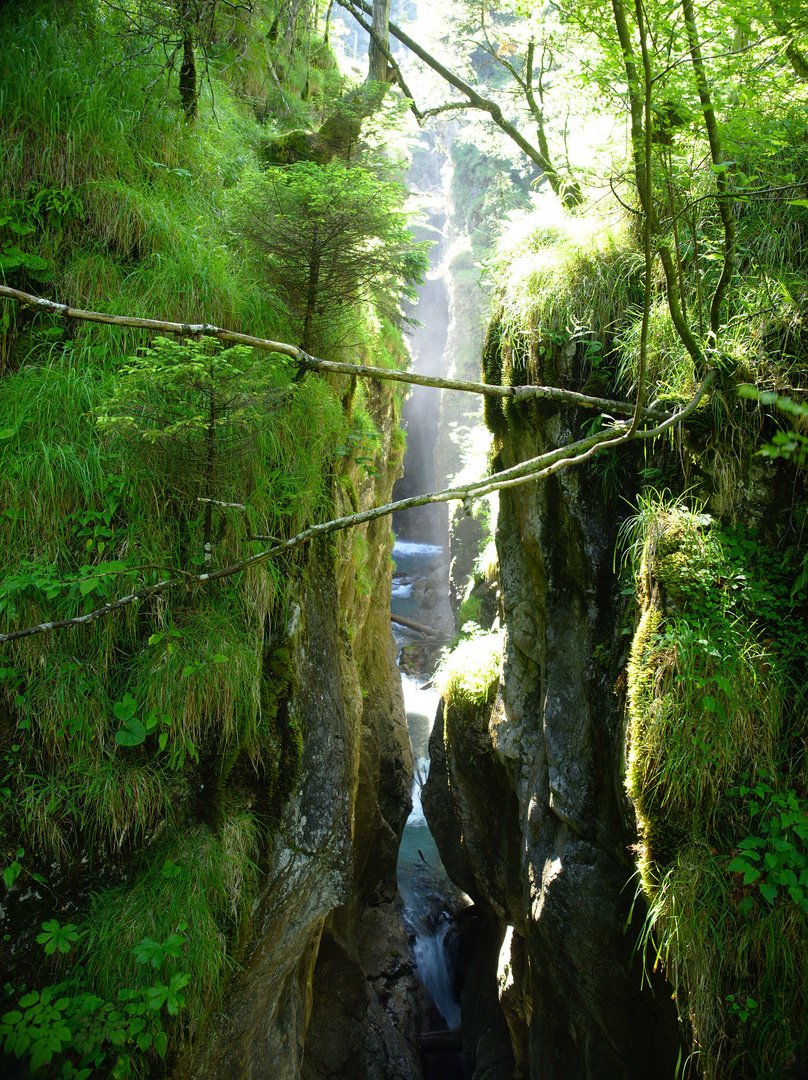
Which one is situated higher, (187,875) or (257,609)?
(257,609)

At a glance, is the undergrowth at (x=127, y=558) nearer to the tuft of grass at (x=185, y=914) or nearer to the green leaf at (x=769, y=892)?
the tuft of grass at (x=185, y=914)

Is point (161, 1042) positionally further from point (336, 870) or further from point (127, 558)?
point (127, 558)

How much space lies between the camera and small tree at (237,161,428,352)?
3.77m

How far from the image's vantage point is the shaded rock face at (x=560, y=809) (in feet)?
12.1

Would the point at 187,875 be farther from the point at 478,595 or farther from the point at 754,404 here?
the point at 478,595

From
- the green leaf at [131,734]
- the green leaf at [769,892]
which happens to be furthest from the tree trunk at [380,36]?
the green leaf at [769,892]

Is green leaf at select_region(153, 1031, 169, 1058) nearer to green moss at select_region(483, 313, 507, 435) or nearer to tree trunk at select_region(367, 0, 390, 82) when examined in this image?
green moss at select_region(483, 313, 507, 435)

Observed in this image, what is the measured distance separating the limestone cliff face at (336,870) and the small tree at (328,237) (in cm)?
139

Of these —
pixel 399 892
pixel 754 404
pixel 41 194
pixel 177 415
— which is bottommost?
pixel 399 892

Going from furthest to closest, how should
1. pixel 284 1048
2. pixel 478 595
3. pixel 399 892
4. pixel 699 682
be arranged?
pixel 478 595, pixel 399 892, pixel 284 1048, pixel 699 682

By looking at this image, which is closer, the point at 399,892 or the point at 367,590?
the point at 367,590

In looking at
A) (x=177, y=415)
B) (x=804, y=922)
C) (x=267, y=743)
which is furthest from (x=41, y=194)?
(x=804, y=922)

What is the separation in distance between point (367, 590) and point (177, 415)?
13.4 ft

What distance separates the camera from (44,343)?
12.3 feet
